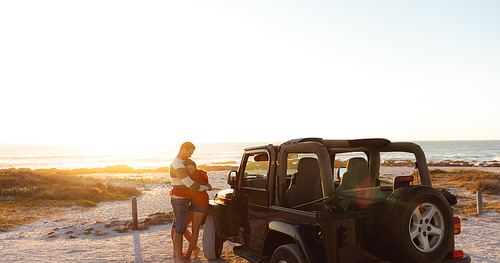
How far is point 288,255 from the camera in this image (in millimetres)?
3727

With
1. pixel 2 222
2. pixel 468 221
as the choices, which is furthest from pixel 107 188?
pixel 468 221

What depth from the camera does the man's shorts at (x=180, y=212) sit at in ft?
19.9

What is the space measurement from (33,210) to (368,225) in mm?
15042

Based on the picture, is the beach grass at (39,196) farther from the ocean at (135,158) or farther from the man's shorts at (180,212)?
the ocean at (135,158)

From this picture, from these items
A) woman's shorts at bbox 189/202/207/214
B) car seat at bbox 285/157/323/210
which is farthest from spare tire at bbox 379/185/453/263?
woman's shorts at bbox 189/202/207/214

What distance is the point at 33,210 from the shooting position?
1406 centimetres

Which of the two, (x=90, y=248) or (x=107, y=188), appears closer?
(x=90, y=248)

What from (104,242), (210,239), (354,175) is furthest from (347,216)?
(104,242)

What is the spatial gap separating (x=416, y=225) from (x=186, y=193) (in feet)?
12.9

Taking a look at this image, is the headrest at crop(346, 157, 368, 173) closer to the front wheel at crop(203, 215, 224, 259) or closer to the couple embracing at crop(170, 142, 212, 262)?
the couple embracing at crop(170, 142, 212, 262)

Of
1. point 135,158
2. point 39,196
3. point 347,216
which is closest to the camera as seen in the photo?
point 347,216

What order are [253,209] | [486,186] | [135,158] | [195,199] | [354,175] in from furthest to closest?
[135,158], [486,186], [195,199], [253,209], [354,175]

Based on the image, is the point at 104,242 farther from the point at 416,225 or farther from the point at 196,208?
the point at 416,225

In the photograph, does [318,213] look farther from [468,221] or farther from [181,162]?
[468,221]
